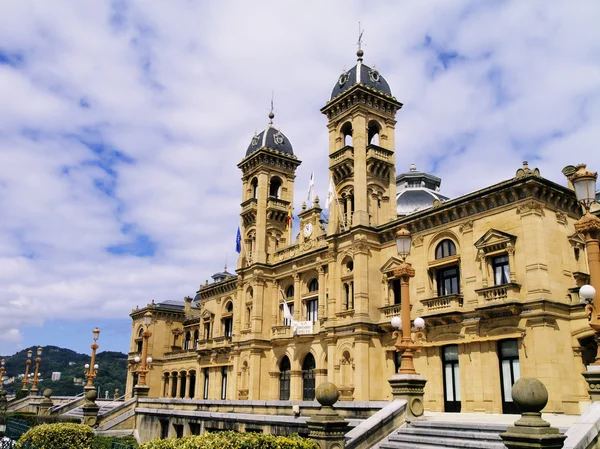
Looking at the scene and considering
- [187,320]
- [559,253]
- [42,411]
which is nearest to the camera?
[559,253]

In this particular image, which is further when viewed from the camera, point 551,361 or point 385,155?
point 385,155

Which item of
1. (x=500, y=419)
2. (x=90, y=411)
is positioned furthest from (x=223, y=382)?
(x=500, y=419)

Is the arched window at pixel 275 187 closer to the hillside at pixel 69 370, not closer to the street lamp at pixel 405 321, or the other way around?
the street lamp at pixel 405 321

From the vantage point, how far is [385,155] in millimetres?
37969

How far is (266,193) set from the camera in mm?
48031

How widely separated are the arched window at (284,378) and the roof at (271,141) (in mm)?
18635

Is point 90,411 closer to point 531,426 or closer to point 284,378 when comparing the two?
point 284,378

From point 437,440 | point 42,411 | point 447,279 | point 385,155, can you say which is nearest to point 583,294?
point 437,440

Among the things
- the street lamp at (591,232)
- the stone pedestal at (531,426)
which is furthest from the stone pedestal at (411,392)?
the stone pedestal at (531,426)

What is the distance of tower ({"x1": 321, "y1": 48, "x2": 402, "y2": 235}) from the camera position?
36.7 meters

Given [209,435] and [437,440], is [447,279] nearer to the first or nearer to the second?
[437,440]

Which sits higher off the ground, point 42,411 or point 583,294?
point 583,294

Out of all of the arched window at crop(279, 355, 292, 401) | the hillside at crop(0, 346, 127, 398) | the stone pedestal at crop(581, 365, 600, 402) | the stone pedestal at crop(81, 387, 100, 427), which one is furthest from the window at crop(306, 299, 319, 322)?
the hillside at crop(0, 346, 127, 398)

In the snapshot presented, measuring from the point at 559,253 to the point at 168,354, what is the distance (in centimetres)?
4681
